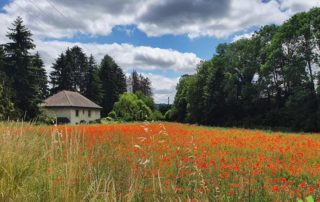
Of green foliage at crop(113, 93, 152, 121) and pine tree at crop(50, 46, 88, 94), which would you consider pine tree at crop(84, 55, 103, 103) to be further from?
green foliage at crop(113, 93, 152, 121)

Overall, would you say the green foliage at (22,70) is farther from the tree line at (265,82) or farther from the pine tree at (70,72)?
the pine tree at (70,72)

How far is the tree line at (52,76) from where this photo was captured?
122ft

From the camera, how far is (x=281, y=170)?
8.83 m

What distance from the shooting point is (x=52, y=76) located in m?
72.6

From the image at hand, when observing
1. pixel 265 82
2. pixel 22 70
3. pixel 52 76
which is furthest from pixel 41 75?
pixel 265 82

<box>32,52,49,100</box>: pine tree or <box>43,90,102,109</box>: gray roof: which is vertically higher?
<box>32,52,49,100</box>: pine tree

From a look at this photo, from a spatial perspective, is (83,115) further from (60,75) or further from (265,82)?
(265,82)

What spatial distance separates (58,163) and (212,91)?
152 ft

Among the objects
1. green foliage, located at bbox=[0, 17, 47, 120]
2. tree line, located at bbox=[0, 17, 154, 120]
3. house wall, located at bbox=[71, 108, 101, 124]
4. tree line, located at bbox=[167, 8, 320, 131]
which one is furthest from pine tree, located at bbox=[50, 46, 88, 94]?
green foliage, located at bbox=[0, 17, 47, 120]

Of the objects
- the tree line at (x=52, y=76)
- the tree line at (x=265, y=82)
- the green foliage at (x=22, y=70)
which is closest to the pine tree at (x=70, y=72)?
the tree line at (x=52, y=76)

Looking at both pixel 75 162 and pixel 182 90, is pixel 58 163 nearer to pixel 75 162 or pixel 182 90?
pixel 75 162

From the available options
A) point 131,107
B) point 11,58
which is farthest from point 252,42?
point 11,58

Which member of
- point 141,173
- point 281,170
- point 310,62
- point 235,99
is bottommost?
point 281,170

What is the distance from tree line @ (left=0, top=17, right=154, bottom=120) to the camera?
122 ft
